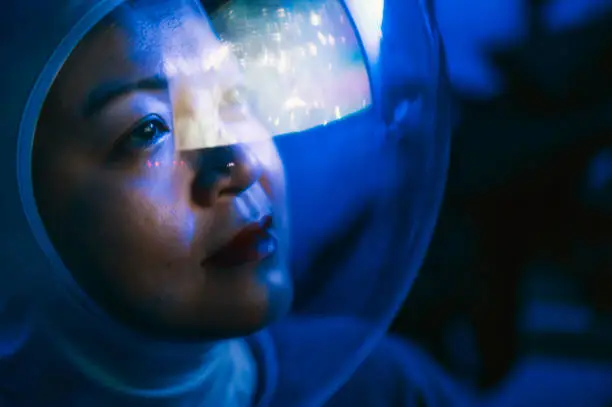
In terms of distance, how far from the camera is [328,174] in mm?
461

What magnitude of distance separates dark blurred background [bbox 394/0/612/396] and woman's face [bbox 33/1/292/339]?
42 cm

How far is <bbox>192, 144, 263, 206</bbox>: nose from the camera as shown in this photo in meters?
0.40

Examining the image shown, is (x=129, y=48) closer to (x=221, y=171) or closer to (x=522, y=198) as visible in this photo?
(x=221, y=171)

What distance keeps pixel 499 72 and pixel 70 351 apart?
57 centimetres

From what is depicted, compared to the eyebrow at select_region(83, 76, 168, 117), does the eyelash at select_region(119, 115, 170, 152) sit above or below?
below

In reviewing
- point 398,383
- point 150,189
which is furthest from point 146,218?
point 398,383

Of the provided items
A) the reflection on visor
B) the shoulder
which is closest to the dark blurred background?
the shoulder

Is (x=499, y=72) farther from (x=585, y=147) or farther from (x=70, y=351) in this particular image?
→ (x=70, y=351)

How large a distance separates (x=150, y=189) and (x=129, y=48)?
0.28 ft

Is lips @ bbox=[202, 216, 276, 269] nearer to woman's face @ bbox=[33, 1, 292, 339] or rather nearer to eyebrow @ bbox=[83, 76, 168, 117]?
woman's face @ bbox=[33, 1, 292, 339]

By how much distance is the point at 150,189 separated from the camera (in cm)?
41

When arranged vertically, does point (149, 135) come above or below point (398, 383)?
above

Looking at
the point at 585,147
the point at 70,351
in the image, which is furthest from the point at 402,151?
the point at 585,147

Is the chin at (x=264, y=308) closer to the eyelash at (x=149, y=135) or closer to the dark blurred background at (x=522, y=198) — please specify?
the eyelash at (x=149, y=135)
